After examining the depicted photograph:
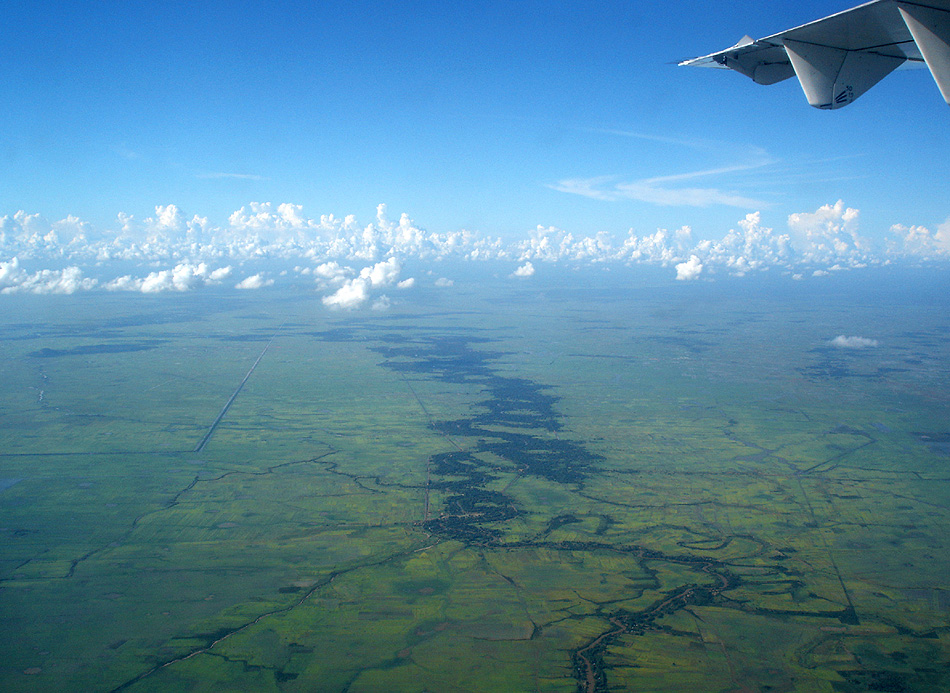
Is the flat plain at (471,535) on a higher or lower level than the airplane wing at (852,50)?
lower

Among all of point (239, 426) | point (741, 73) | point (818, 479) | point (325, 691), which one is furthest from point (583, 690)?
point (239, 426)

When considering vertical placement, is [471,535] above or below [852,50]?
below

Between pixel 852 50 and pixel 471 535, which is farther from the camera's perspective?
pixel 471 535

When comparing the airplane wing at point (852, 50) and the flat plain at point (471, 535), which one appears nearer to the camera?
the airplane wing at point (852, 50)

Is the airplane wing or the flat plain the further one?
the flat plain
